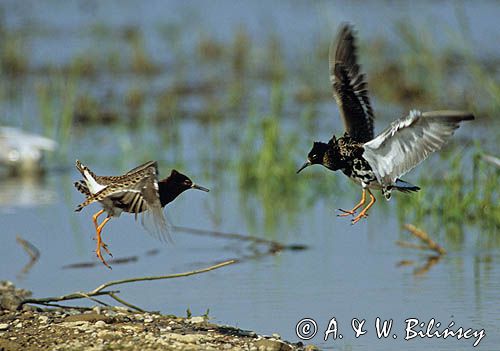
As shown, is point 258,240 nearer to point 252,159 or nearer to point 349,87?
point 349,87

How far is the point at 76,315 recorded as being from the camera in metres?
6.56

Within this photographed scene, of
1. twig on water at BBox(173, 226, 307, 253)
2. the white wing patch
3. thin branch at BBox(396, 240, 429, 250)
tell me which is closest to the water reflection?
twig on water at BBox(173, 226, 307, 253)

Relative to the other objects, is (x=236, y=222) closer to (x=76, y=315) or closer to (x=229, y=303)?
(x=229, y=303)

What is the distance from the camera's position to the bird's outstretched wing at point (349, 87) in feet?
23.9

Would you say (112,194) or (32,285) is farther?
(32,285)

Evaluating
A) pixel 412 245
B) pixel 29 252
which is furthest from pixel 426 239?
pixel 29 252

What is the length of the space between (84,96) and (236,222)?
223 inches

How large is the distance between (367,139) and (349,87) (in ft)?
1.25

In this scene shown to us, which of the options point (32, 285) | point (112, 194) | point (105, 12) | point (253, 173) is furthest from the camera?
point (105, 12)

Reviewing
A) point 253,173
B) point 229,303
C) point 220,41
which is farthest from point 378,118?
point 229,303

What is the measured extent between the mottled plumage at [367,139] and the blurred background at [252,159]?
88 cm

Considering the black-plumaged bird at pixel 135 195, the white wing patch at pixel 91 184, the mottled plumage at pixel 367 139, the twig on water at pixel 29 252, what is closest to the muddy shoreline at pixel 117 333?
the black-plumaged bird at pixel 135 195

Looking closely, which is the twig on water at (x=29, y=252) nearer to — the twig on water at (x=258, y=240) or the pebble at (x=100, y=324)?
the twig on water at (x=258, y=240)

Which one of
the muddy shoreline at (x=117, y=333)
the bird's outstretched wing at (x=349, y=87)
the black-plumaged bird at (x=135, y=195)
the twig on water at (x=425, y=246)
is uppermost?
the bird's outstretched wing at (x=349, y=87)
